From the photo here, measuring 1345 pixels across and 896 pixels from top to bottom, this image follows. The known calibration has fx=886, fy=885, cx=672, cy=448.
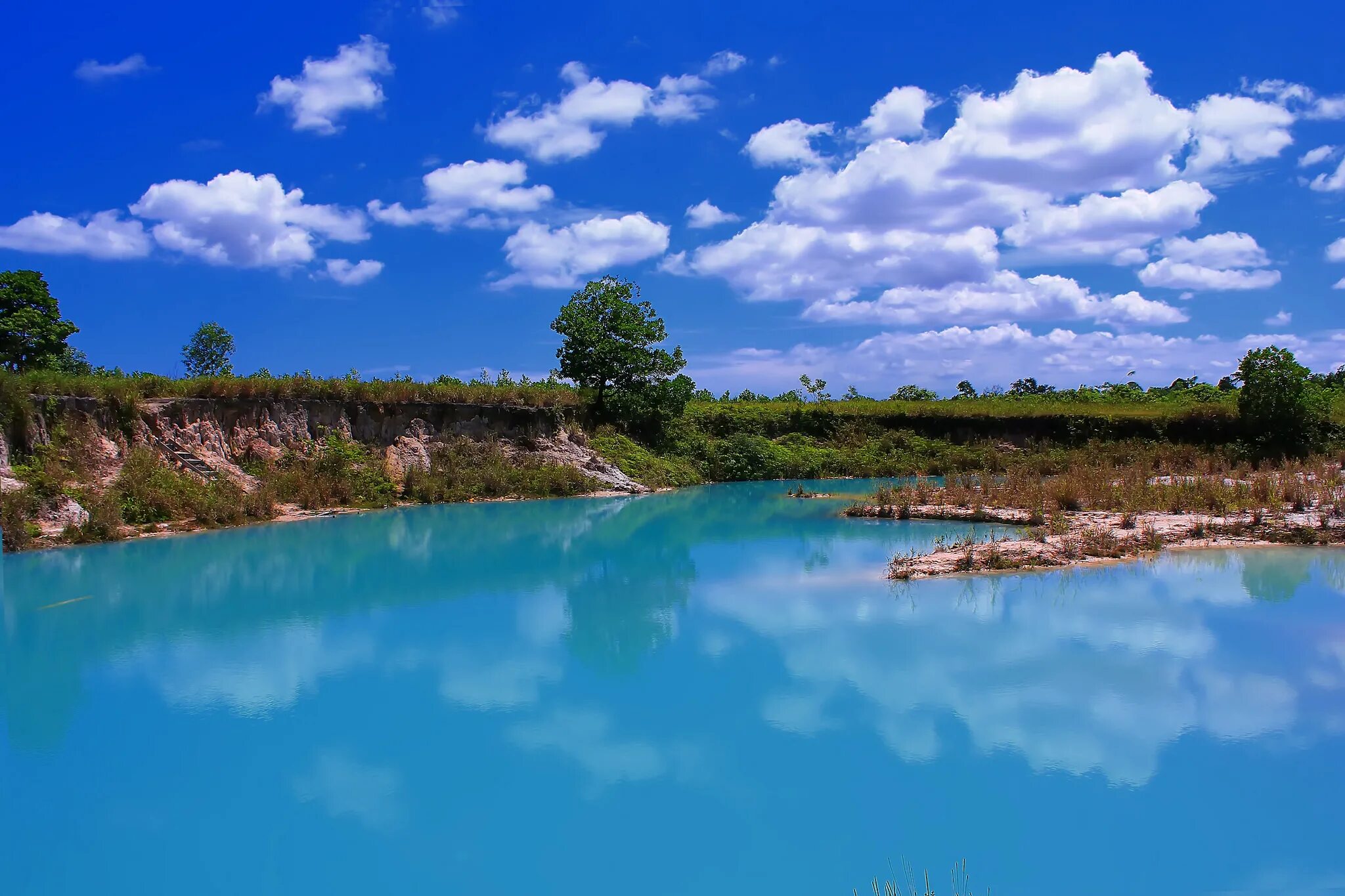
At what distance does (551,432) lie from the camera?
28.7m

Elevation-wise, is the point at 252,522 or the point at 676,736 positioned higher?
the point at 252,522

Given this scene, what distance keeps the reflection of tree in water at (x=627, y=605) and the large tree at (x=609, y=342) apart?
15399 mm

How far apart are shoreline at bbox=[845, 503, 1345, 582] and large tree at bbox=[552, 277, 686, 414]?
1578 centimetres

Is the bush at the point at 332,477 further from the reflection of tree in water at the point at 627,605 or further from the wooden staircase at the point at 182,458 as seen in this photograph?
the reflection of tree in water at the point at 627,605

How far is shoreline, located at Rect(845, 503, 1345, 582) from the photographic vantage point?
12852mm

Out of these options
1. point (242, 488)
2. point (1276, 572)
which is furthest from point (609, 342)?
point (1276, 572)

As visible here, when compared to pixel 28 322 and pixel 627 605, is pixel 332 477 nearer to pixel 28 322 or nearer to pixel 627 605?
pixel 627 605

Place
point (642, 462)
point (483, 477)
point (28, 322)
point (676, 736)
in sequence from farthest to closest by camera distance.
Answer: point (28, 322) → point (642, 462) → point (483, 477) → point (676, 736)

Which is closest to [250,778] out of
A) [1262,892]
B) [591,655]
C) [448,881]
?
[448,881]

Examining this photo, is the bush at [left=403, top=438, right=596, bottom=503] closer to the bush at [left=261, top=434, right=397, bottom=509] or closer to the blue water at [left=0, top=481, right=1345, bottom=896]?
the bush at [left=261, top=434, right=397, bottom=509]

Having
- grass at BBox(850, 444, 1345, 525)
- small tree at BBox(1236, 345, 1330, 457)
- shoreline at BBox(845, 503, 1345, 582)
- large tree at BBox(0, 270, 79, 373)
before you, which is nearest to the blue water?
shoreline at BBox(845, 503, 1345, 582)

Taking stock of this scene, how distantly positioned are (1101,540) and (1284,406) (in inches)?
751

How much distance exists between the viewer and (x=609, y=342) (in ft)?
98.8

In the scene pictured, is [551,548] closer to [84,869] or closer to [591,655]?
[591,655]
